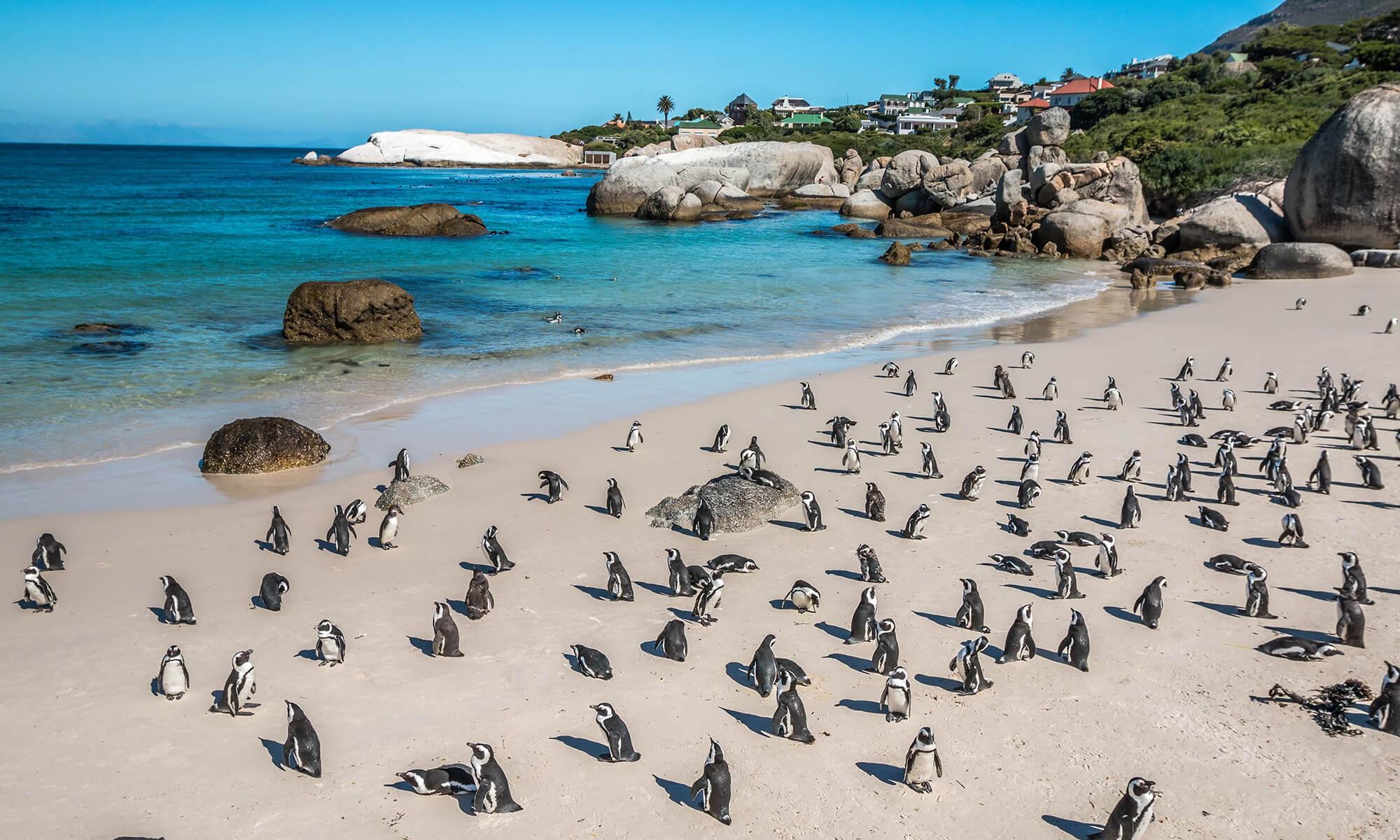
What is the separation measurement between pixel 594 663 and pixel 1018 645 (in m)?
3.67

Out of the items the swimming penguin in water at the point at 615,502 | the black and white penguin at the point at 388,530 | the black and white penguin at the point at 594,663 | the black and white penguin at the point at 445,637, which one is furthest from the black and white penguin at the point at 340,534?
the black and white penguin at the point at 594,663

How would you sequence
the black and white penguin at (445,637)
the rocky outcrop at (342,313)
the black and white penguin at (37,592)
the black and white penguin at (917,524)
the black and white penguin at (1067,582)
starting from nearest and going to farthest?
the black and white penguin at (445,637)
the black and white penguin at (37,592)
the black and white penguin at (1067,582)
the black and white penguin at (917,524)
the rocky outcrop at (342,313)

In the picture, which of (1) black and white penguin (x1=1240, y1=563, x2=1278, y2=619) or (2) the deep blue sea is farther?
(2) the deep blue sea

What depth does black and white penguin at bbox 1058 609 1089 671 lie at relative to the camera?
27.1ft

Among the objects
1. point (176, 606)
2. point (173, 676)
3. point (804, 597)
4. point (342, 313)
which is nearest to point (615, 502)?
point (804, 597)

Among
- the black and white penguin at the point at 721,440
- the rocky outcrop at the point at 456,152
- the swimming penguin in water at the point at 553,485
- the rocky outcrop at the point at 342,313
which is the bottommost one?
the swimming penguin in water at the point at 553,485

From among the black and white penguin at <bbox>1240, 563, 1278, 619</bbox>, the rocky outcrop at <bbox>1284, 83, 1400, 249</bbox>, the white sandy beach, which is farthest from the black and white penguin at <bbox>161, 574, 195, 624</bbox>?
the rocky outcrop at <bbox>1284, 83, 1400, 249</bbox>

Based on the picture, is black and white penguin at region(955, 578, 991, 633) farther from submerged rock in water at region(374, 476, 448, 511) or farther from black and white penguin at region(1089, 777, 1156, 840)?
submerged rock in water at region(374, 476, 448, 511)

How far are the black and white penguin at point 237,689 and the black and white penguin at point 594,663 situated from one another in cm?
260

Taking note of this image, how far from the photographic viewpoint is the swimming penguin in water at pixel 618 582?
9.57 m

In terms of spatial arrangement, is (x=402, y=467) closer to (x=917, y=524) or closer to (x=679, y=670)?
(x=679, y=670)

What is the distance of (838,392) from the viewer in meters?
18.1

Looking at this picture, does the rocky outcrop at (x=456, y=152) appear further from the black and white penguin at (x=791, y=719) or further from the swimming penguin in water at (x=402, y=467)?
the black and white penguin at (x=791, y=719)

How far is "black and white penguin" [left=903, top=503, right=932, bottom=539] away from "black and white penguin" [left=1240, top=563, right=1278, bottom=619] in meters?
3.26
